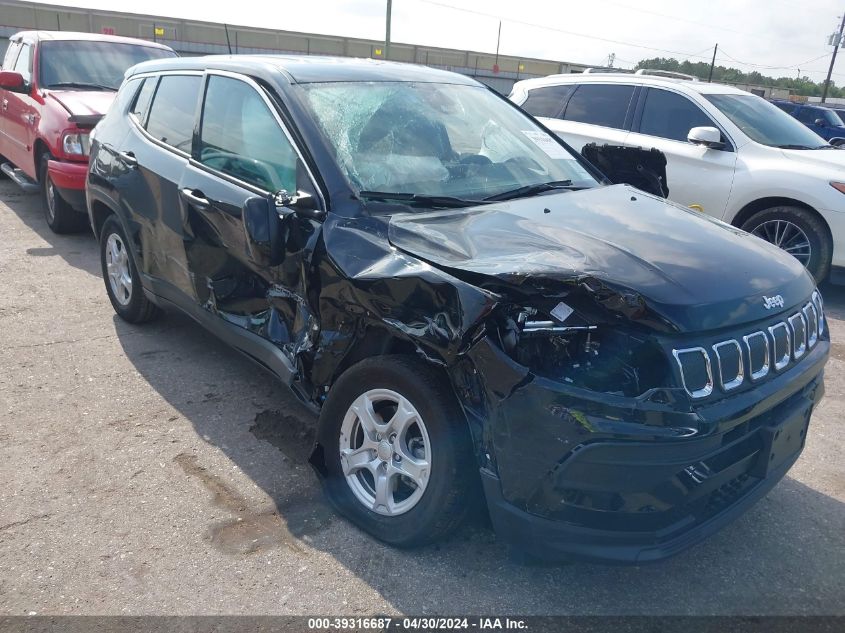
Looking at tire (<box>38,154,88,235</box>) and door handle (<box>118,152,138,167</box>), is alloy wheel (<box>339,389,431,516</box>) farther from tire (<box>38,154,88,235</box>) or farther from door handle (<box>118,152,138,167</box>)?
tire (<box>38,154,88,235</box>)

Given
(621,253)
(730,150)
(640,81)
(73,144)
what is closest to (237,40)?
(73,144)

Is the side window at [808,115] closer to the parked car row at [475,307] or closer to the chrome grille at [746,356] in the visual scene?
the parked car row at [475,307]

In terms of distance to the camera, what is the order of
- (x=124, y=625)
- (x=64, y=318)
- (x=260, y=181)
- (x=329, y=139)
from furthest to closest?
(x=64, y=318) < (x=260, y=181) < (x=329, y=139) < (x=124, y=625)

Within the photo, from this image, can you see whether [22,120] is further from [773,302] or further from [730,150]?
[773,302]

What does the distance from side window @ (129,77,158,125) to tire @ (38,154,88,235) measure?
2.86m

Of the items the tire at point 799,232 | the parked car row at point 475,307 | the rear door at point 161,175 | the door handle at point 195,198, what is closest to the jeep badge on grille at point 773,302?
the parked car row at point 475,307

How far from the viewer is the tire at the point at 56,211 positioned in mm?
7438

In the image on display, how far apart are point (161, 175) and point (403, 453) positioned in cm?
249

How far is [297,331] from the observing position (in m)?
3.27

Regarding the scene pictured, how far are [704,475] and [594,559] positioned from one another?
45 cm

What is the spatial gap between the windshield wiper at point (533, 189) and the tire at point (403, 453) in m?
1.05

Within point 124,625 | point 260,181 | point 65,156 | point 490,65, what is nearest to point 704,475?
point 124,625

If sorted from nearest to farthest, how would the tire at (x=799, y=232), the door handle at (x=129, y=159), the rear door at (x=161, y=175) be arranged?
the rear door at (x=161, y=175)
the door handle at (x=129, y=159)
the tire at (x=799, y=232)

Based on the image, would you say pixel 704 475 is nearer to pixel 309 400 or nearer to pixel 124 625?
pixel 309 400
